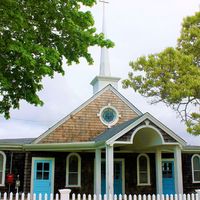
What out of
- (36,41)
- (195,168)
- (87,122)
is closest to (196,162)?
(195,168)

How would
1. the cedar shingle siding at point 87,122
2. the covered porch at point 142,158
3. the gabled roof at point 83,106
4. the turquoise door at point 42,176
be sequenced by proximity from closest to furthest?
the covered porch at point 142,158
the turquoise door at point 42,176
the gabled roof at point 83,106
the cedar shingle siding at point 87,122

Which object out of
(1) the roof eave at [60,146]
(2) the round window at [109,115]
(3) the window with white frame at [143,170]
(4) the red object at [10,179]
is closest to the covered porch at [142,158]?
(3) the window with white frame at [143,170]

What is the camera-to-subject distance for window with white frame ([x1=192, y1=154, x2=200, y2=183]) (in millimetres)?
18328

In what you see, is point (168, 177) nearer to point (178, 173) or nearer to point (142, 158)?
→ point (142, 158)

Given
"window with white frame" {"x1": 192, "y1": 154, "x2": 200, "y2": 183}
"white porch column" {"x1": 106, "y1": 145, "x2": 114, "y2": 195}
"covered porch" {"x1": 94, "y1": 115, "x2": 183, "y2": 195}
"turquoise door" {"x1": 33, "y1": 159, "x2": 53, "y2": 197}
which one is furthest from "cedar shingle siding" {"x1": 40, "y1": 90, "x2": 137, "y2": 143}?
"window with white frame" {"x1": 192, "y1": 154, "x2": 200, "y2": 183}

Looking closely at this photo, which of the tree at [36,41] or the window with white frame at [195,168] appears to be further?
the window with white frame at [195,168]

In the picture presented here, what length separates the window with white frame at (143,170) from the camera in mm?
17250

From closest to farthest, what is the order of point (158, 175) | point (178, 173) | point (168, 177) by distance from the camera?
1. point (178, 173)
2. point (158, 175)
3. point (168, 177)

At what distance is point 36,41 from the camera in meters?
9.34

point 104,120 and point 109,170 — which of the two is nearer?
point 109,170

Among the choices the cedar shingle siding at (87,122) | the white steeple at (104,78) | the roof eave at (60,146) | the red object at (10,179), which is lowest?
the red object at (10,179)

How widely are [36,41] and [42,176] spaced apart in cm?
860

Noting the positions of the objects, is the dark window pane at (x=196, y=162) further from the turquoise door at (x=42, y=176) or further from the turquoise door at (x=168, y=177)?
the turquoise door at (x=42, y=176)

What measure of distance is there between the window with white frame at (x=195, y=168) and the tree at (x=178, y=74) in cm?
394
